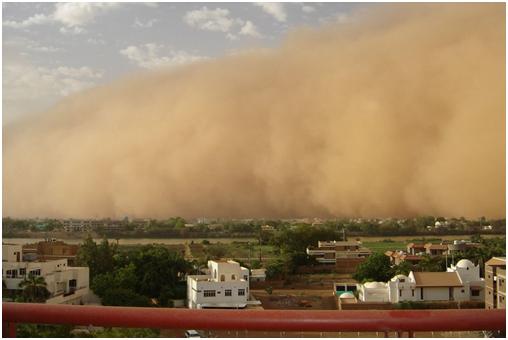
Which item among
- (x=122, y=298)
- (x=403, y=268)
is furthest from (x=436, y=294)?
(x=122, y=298)

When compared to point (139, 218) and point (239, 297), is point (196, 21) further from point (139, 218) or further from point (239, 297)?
point (239, 297)

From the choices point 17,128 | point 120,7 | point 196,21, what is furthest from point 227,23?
point 17,128

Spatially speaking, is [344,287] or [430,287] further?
[344,287]

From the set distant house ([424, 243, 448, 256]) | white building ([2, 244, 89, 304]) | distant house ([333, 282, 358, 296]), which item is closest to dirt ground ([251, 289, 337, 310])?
distant house ([333, 282, 358, 296])

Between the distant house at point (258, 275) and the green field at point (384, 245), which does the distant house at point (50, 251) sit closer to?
the distant house at point (258, 275)

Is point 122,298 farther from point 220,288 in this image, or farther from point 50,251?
point 50,251

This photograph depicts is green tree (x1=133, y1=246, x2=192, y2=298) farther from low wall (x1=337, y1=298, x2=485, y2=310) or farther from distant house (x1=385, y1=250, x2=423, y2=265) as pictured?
distant house (x1=385, y1=250, x2=423, y2=265)
